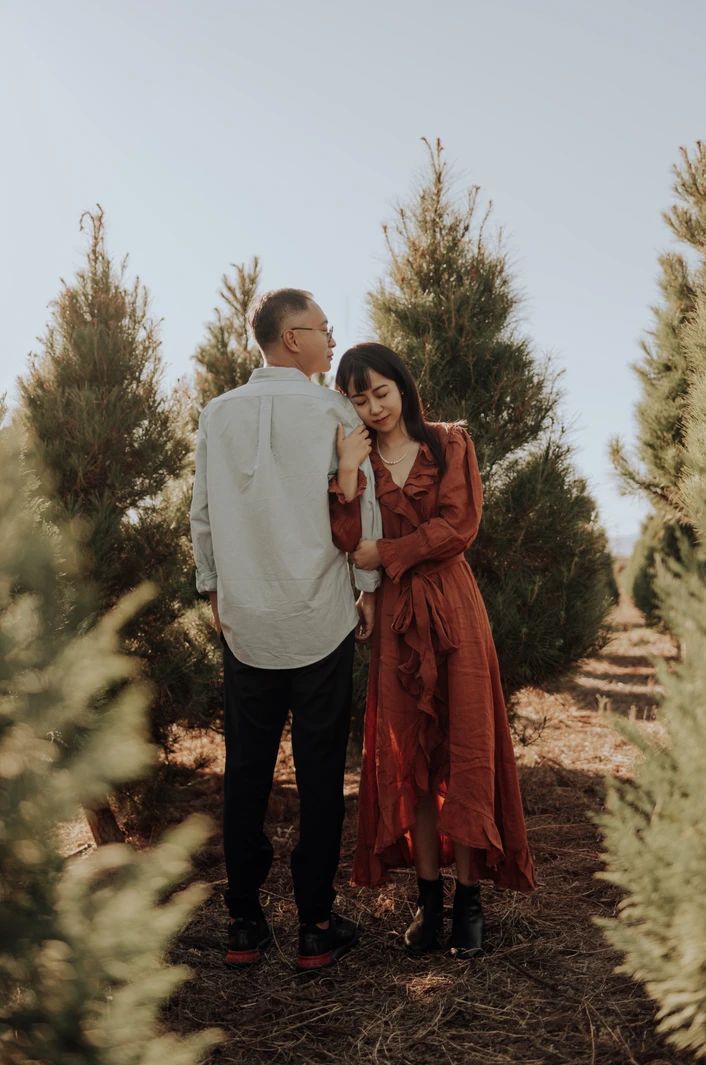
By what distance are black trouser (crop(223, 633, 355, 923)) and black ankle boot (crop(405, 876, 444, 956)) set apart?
13.6 inches

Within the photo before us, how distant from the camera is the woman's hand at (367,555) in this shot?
128 inches

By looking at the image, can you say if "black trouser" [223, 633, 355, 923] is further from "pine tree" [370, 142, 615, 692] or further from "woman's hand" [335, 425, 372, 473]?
"pine tree" [370, 142, 615, 692]

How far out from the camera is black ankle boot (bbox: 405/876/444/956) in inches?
130

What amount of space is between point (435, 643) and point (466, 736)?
362mm

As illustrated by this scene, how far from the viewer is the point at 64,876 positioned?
1484mm

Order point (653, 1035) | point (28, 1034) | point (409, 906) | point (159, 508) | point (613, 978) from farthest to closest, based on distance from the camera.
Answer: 1. point (159, 508)
2. point (409, 906)
3. point (613, 978)
4. point (653, 1035)
5. point (28, 1034)

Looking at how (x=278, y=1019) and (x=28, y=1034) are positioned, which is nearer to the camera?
(x=28, y=1034)

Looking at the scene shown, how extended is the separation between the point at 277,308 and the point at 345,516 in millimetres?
825

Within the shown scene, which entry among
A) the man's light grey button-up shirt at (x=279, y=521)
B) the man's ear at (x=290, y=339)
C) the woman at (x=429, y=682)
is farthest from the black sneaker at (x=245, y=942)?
the man's ear at (x=290, y=339)

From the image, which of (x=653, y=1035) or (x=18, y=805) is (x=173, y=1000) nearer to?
(x=653, y=1035)

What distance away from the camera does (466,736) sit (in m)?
3.25

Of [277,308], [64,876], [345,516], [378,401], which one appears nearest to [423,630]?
[345,516]

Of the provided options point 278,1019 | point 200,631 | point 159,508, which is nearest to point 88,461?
point 159,508

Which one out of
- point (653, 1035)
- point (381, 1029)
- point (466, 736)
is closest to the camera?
point (653, 1035)
